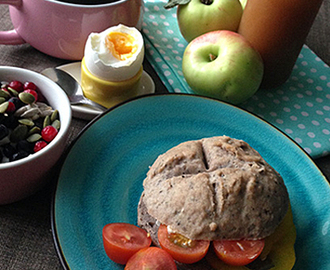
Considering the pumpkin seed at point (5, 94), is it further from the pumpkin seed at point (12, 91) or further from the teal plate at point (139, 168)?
the teal plate at point (139, 168)

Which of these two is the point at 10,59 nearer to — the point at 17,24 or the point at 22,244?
the point at 17,24

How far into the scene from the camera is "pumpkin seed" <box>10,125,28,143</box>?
108 cm

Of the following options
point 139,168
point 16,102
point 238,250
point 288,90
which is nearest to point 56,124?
point 16,102

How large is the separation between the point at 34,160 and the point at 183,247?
429mm

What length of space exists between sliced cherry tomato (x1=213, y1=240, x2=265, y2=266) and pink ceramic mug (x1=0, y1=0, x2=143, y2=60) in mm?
911

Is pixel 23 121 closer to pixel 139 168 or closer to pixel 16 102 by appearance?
pixel 16 102

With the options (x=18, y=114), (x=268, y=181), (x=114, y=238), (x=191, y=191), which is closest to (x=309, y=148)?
(x=268, y=181)

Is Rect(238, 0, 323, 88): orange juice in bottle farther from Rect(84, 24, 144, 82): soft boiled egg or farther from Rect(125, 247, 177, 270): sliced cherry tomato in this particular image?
Rect(125, 247, 177, 270): sliced cherry tomato

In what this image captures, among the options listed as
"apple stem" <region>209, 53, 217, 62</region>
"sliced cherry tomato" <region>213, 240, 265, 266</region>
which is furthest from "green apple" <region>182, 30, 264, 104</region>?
"sliced cherry tomato" <region>213, 240, 265, 266</region>

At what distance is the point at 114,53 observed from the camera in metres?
1.34

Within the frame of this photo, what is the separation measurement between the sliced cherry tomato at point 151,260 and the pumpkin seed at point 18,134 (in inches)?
18.1

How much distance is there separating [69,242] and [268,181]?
0.53 m

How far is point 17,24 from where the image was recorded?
4.92 feet

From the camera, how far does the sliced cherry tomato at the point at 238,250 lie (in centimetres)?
92
